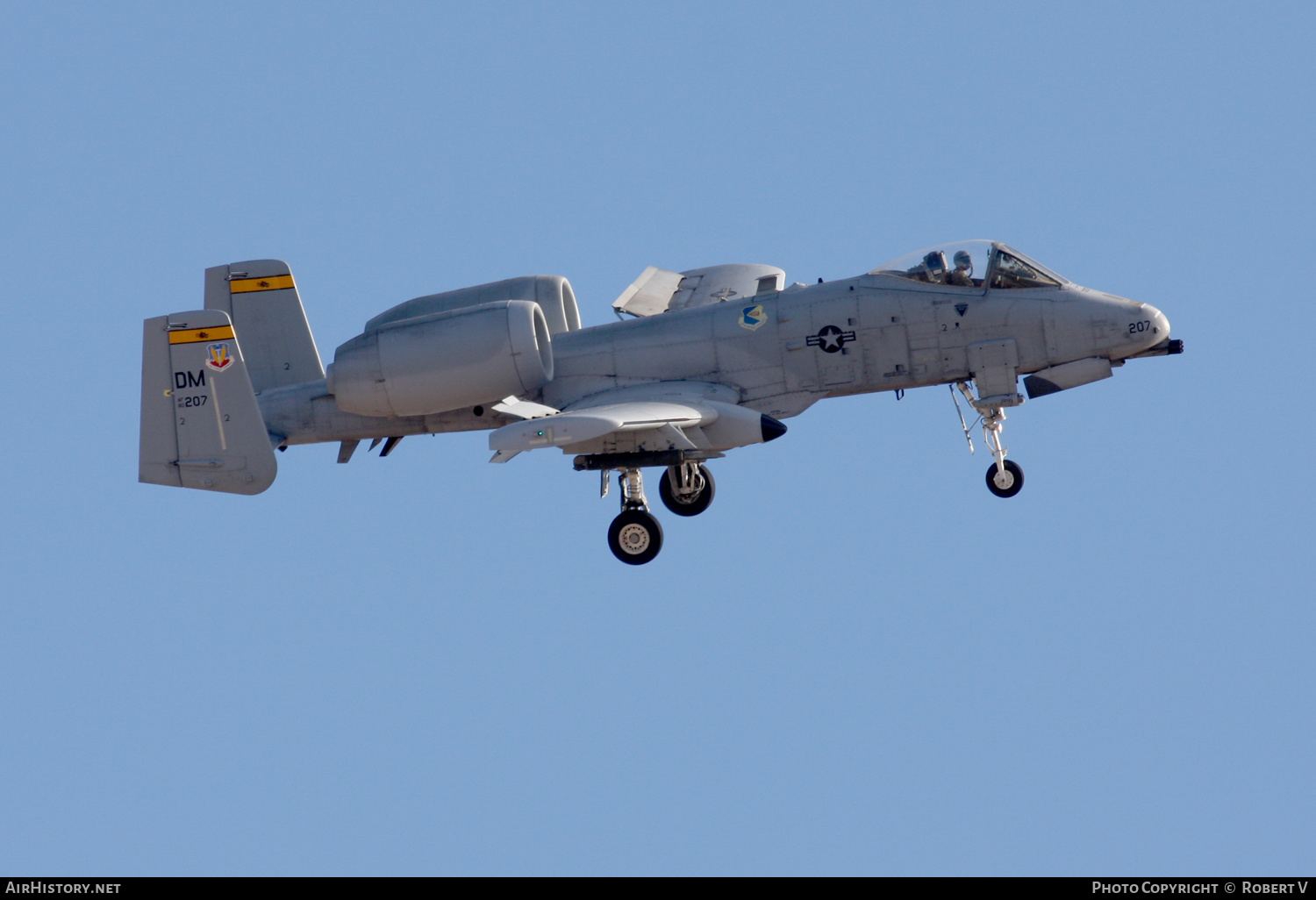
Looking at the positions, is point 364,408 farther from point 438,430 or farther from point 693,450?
point 693,450

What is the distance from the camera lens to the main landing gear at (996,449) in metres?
Result: 18.9

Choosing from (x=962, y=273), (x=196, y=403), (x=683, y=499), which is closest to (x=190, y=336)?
(x=196, y=403)

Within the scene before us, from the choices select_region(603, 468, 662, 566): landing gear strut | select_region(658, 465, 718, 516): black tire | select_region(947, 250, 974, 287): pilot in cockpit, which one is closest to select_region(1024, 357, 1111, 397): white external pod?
select_region(947, 250, 974, 287): pilot in cockpit

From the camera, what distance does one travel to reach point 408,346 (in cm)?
1869

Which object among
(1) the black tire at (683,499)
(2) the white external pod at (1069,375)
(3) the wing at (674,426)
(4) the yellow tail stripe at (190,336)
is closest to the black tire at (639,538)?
(3) the wing at (674,426)

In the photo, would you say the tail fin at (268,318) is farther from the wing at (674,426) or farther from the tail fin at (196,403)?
the wing at (674,426)

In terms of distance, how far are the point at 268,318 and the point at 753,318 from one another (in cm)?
588

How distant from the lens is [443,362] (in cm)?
1861

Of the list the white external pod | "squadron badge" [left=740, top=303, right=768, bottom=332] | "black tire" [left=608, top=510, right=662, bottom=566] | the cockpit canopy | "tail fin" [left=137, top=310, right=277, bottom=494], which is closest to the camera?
"tail fin" [left=137, top=310, right=277, bottom=494]

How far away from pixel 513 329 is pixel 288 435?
3152 mm

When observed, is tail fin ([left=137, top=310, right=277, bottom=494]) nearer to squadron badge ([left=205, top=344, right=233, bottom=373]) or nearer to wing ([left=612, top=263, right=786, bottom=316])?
squadron badge ([left=205, top=344, right=233, bottom=373])

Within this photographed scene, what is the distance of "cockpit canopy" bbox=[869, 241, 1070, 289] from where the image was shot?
Result: 18828mm

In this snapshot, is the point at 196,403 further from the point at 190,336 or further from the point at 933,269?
the point at 933,269

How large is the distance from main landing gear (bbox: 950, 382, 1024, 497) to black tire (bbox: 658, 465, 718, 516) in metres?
3.14
